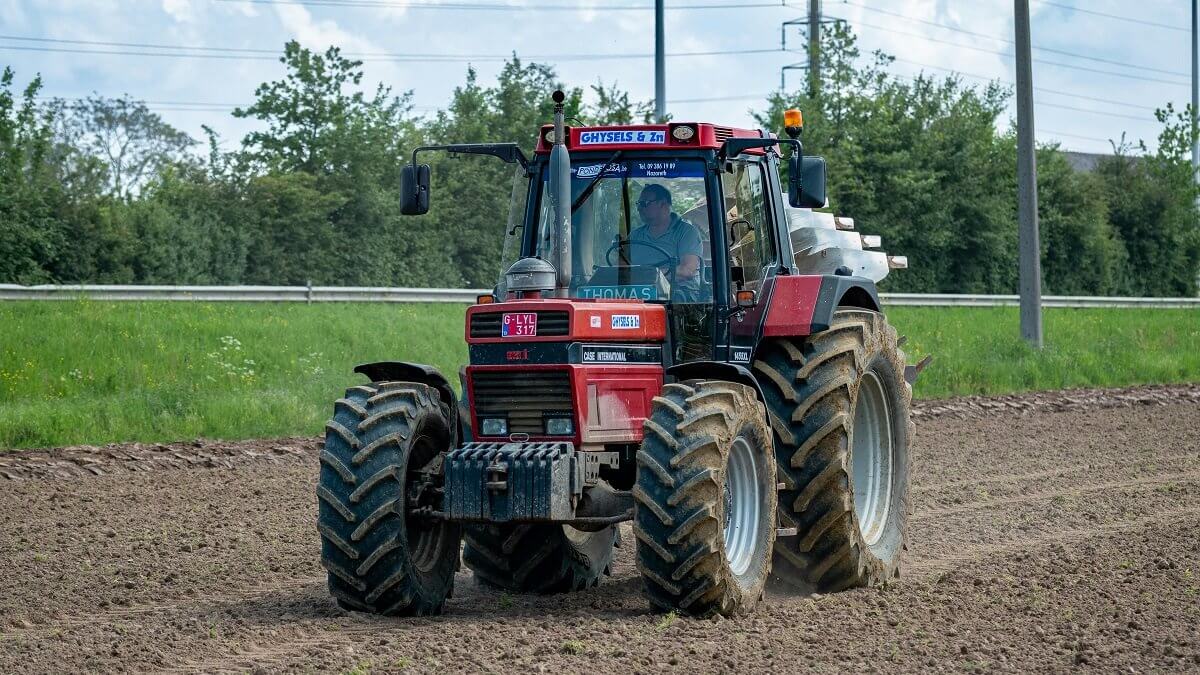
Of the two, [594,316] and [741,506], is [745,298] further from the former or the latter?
[741,506]

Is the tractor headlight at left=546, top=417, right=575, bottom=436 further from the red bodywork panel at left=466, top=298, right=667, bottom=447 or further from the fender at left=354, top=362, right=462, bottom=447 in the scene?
the fender at left=354, top=362, right=462, bottom=447

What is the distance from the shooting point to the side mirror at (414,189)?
8.27 metres

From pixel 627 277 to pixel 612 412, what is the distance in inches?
33.3

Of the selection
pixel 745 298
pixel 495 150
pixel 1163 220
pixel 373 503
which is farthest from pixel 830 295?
pixel 1163 220

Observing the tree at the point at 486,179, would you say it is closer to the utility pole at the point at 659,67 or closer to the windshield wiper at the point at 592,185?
the utility pole at the point at 659,67

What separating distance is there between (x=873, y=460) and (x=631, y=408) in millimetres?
2366

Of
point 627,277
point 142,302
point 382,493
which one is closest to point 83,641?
point 382,493

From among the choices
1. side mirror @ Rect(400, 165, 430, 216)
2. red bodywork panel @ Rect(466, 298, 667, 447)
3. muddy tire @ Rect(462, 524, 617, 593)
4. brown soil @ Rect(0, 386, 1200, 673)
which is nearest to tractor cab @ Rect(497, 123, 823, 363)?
red bodywork panel @ Rect(466, 298, 667, 447)

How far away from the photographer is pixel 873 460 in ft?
32.1

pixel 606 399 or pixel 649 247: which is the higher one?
pixel 649 247

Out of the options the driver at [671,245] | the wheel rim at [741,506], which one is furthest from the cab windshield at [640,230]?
the wheel rim at [741,506]

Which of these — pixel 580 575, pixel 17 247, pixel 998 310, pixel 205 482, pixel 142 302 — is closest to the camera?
pixel 580 575

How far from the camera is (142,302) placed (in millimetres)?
24828

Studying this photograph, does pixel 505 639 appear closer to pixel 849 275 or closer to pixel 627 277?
pixel 627 277
